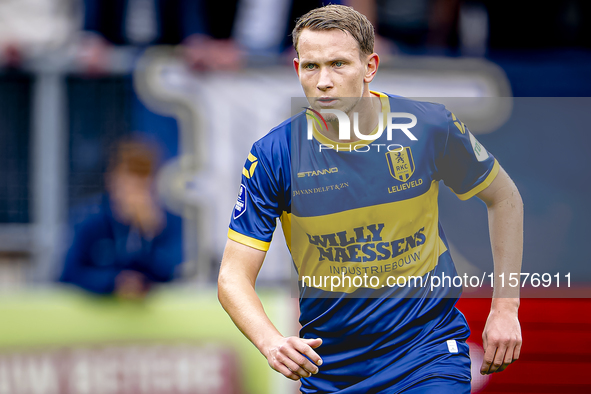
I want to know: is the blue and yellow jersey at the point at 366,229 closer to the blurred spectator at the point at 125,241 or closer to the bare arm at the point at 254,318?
the bare arm at the point at 254,318

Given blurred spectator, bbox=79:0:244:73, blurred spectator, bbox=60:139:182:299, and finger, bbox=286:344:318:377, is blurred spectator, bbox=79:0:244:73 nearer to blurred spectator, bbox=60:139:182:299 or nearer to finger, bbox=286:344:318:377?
blurred spectator, bbox=60:139:182:299

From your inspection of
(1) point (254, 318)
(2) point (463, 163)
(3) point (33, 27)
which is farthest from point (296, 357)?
(3) point (33, 27)

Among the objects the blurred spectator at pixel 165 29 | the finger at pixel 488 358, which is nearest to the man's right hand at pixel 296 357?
the finger at pixel 488 358


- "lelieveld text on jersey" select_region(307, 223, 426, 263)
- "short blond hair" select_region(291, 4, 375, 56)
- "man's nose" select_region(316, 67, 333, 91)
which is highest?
"short blond hair" select_region(291, 4, 375, 56)

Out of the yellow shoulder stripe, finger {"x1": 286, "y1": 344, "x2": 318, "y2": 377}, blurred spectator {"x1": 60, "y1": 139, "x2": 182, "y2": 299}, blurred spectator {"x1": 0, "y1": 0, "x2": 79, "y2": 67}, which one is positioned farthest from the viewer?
blurred spectator {"x1": 0, "y1": 0, "x2": 79, "y2": 67}

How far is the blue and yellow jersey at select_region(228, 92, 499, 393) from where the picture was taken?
3387mm

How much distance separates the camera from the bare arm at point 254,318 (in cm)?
274

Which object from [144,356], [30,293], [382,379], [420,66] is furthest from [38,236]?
[382,379]

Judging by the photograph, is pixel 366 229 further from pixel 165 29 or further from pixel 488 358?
pixel 165 29

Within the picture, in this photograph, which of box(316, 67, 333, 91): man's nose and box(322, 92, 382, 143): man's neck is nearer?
box(316, 67, 333, 91): man's nose

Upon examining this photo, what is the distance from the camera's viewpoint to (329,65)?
127 inches

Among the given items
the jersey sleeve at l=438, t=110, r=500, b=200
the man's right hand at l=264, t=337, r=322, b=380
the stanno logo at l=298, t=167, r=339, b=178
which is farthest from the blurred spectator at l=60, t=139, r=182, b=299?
the man's right hand at l=264, t=337, r=322, b=380

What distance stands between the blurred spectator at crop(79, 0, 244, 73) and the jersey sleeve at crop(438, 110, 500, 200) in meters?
4.82

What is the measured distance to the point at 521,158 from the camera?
501 cm
